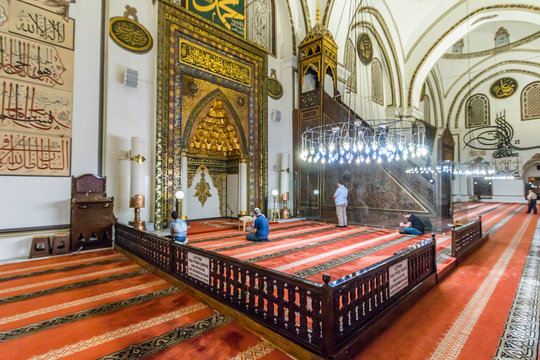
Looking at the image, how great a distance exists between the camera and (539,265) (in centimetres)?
331

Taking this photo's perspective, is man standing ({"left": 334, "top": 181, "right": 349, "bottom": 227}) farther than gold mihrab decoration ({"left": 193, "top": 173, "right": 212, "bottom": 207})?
No

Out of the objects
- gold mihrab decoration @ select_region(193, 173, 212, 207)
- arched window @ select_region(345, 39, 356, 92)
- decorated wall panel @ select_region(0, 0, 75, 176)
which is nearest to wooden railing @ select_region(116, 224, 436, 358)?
decorated wall panel @ select_region(0, 0, 75, 176)

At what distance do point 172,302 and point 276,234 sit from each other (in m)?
3.15

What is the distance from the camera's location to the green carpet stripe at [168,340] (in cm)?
150

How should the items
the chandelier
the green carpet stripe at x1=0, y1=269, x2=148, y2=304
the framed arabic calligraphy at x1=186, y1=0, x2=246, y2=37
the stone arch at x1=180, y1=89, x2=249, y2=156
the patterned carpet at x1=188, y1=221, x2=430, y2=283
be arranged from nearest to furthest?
the green carpet stripe at x1=0, y1=269, x2=148, y2=304
the patterned carpet at x1=188, y1=221, x2=430, y2=283
the chandelier
the stone arch at x1=180, y1=89, x2=249, y2=156
the framed arabic calligraphy at x1=186, y1=0, x2=246, y2=37

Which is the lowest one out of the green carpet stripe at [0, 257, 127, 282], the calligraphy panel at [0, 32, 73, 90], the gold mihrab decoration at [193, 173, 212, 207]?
the green carpet stripe at [0, 257, 127, 282]

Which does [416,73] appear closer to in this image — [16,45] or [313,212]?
[313,212]

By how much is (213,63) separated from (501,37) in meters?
14.8

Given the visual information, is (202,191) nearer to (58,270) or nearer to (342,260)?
(58,270)

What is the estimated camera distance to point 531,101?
1390 centimetres

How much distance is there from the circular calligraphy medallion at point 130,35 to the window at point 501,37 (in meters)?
15.9

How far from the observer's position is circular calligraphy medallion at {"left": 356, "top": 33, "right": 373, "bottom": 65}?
9.79m

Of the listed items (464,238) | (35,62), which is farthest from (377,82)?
(35,62)

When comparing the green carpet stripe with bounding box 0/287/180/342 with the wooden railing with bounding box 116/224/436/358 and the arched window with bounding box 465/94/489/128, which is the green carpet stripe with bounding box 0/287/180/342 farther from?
the arched window with bounding box 465/94/489/128
